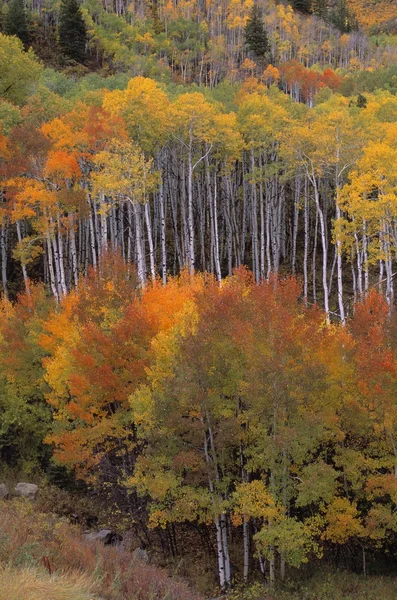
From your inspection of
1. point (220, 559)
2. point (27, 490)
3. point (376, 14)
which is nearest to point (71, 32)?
point (27, 490)

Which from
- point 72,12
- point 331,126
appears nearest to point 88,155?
point 331,126

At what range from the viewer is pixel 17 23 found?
214 feet

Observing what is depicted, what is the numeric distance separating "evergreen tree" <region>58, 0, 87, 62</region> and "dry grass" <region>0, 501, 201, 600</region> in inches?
2619

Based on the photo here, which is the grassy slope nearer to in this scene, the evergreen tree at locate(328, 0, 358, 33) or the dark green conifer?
the evergreen tree at locate(328, 0, 358, 33)

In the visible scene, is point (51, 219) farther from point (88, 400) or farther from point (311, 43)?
point (311, 43)

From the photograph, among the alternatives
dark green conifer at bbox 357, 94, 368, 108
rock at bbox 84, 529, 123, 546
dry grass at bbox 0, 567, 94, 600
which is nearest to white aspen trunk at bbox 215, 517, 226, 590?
rock at bbox 84, 529, 123, 546

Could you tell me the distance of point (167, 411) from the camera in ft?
56.8

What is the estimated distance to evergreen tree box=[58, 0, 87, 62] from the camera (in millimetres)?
66000

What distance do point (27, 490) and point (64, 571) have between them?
A: 14.5 meters

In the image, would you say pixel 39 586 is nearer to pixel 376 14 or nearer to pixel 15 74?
pixel 15 74

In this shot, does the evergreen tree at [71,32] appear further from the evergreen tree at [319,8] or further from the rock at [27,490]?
the rock at [27,490]

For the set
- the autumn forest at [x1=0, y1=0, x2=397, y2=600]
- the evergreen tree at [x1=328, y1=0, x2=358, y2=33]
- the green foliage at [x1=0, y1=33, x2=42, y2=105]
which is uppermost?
the evergreen tree at [x1=328, y1=0, x2=358, y2=33]

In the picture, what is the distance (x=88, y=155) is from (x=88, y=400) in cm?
1502

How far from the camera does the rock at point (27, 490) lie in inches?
858
